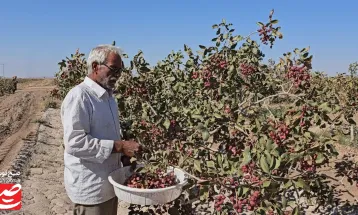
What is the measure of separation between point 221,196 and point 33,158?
6.79 metres

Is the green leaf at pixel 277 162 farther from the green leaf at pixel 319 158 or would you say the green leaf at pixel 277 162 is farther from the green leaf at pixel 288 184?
the green leaf at pixel 319 158

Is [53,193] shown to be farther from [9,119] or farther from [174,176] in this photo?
[9,119]

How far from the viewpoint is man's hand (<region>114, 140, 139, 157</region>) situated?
2318 millimetres

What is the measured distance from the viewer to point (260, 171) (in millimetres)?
1998

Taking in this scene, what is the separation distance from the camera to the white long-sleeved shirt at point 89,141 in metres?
2.31

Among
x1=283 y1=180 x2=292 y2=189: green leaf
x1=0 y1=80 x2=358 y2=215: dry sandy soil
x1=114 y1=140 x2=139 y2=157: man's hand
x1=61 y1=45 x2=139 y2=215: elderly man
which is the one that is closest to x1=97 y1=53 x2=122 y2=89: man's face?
x1=61 y1=45 x2=139 y2=215: elderly man

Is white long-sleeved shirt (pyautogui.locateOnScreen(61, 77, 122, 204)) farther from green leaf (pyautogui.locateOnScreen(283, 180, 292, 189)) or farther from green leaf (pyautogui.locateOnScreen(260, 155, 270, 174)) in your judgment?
green leaf (pyautogui.locateOnScreen(283, 180, 292, 189))

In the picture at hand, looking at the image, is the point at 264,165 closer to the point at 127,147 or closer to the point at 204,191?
the point at 204,191

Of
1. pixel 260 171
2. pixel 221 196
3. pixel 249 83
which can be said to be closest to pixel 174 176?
pixel 221 196

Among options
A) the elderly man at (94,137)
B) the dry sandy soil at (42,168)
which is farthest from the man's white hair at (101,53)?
the dry sandy soil at (42,168)

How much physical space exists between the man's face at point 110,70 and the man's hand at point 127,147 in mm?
442

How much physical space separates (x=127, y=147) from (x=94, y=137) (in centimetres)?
28

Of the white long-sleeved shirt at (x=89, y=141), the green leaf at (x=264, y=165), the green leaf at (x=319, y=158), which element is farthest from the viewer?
the white long-sleeved shirt at (x=89, y=141)

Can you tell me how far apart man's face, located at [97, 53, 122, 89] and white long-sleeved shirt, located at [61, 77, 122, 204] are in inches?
2.3
